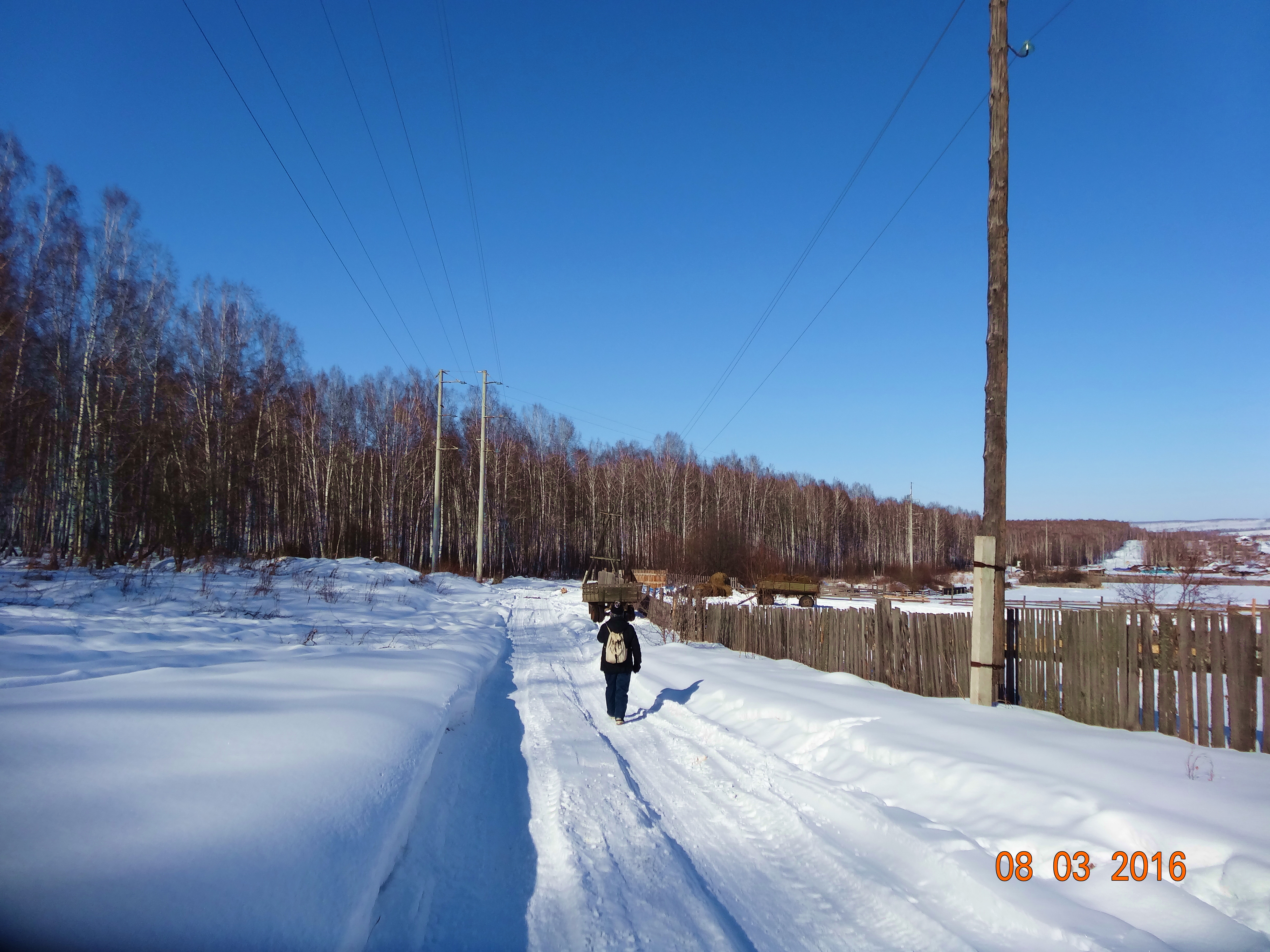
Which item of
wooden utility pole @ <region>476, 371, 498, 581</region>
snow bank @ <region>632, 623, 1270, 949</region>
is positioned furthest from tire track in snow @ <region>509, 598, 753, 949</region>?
wooden utility pole @ <region>476, 371, 498, 581</region>

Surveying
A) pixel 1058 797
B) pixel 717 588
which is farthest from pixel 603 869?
pixel 717 588

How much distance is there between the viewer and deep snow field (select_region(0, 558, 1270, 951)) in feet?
8.20

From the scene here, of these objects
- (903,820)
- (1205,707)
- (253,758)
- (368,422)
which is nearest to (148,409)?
(368,422)

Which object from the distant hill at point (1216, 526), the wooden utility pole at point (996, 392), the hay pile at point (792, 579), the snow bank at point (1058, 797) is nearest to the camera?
the snow bank at point (1058, 797)

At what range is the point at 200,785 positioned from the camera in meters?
3.14

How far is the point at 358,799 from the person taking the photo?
371cm

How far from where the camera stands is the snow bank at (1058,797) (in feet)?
10.5

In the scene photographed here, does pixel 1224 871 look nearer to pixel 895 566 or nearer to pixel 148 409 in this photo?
pixel 148 409

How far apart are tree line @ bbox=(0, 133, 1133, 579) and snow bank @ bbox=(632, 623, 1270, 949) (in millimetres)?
19113

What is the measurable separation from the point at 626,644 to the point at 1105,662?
5.20 m

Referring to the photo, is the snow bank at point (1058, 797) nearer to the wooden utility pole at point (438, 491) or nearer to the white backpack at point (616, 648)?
the white backpack at point (616, 648)

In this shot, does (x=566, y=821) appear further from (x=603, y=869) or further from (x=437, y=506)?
(x=437, y=506)

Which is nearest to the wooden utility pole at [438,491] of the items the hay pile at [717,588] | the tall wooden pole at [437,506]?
the tall wooden pole at [437,506]
